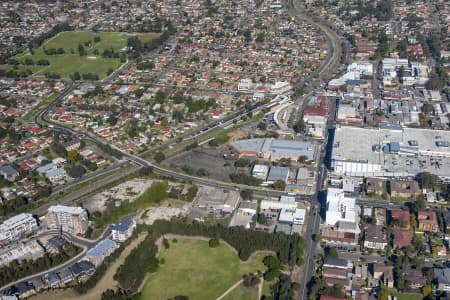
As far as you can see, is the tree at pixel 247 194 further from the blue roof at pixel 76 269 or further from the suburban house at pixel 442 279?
the suburban house at pixel 442 279

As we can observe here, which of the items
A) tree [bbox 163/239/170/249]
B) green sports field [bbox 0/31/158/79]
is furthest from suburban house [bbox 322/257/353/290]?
green sports field [bbox 0/31/158/79]

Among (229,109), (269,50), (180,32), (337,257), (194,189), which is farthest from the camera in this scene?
(180,32)

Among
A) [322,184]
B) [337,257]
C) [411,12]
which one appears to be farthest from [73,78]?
[411,12]

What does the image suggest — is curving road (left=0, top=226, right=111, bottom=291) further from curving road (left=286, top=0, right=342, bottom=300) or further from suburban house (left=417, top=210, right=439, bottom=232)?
suburban house (left=417, top=210, right=439, bottom=232)

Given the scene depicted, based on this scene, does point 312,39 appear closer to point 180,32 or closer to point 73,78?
point 180,32

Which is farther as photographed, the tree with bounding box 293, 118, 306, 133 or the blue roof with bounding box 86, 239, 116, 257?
the tree with bounding box 293, 118, 306, 133

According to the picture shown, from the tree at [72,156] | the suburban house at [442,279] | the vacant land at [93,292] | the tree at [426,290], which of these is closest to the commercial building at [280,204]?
the suburban house at [442,279]

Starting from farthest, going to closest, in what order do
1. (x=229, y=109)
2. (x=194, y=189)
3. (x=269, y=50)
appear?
1. (x=269, y=50)
2. (x=229, y=109)
3. (x=194, y=189)

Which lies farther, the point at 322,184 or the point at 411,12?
the point at 411,12
